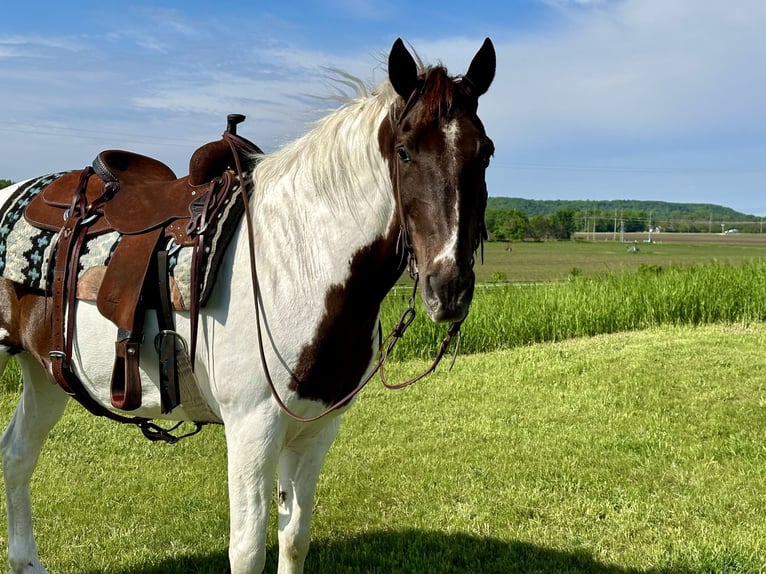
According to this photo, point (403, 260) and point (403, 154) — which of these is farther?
point (403, 260)

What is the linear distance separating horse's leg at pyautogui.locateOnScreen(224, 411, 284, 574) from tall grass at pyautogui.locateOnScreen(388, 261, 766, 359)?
7.12 m

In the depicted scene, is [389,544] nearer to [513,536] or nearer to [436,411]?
[513,536]

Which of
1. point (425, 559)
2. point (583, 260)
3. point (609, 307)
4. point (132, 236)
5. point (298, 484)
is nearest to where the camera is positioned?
point (132, 236)

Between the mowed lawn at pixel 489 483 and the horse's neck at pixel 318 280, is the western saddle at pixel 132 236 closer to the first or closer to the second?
the horse's neck at pixel 318 280

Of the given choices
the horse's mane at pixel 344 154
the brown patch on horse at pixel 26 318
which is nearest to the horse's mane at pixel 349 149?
the horse's mane at pixel 344 154

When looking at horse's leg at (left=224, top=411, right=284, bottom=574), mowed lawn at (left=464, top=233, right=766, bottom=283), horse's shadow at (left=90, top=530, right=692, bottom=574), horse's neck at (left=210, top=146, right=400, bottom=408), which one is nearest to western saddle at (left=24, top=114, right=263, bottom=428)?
horse's neck at (left=210, top=146, right=400, bottom=408)

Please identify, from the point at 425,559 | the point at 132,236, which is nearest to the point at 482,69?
the point at 132,236

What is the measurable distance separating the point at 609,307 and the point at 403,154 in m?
8.81

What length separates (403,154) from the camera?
6.53 ft

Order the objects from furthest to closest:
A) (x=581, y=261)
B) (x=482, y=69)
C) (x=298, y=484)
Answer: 1. (x=581, y=261)
2. (x=298, y=484)
3. (x=482, y=69)

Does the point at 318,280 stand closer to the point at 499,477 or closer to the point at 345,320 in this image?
the point at 345,320

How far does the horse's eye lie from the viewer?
6.48 ft

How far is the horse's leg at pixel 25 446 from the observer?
3203 mm

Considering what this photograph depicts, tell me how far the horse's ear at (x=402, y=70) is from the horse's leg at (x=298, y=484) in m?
1.22
